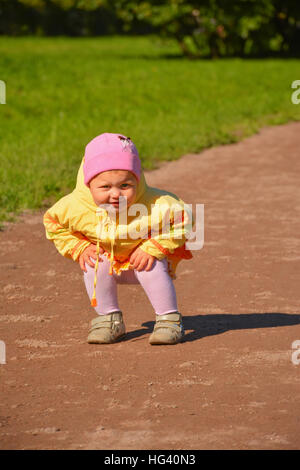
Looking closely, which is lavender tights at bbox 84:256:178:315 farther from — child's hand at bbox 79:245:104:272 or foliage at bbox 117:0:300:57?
foliage at bbox 117:0:300:57

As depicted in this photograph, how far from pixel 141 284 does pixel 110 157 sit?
0.67 meters

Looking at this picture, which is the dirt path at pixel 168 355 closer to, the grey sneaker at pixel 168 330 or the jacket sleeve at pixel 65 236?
the grey sneaker at pixel 168 330

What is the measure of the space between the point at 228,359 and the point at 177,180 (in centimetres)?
473

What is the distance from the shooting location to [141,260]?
425 centimetres

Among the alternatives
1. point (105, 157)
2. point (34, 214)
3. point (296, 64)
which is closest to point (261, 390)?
point (105, 157)

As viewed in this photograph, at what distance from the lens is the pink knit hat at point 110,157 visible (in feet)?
13.3

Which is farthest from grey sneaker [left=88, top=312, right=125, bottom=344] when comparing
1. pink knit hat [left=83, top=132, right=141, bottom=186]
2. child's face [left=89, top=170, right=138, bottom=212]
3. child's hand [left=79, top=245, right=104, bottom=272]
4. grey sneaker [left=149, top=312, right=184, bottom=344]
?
pink knit hat [left=83, top=132, right=141, bottom=186]

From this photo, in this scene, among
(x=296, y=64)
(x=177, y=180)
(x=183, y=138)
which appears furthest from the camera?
(x=296, y=64)

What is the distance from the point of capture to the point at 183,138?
11055 mm

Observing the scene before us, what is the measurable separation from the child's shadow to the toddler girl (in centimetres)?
19

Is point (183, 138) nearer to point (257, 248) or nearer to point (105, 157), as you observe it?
point (257, 248)

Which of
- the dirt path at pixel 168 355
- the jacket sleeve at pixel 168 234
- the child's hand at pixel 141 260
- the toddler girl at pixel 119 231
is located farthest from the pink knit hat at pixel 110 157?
the dirt path at pixel 168 355

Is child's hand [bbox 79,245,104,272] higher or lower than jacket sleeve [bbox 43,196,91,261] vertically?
lower

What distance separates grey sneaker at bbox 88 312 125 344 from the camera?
14.4 ft
